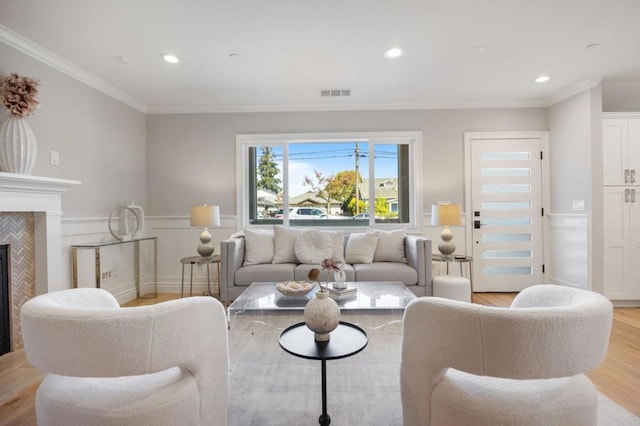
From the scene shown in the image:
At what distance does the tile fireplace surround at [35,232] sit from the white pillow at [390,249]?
9.86 ft

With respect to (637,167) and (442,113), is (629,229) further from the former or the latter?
(442,113)

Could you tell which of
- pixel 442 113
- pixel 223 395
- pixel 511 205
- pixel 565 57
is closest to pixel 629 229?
pixel 511 205

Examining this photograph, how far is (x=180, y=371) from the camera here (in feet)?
3.73

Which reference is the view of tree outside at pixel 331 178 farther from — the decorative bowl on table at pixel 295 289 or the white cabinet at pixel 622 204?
the white cabinet at pixel 622 204

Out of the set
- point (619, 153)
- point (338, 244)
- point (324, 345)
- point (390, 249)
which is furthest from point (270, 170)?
point (619, 153)

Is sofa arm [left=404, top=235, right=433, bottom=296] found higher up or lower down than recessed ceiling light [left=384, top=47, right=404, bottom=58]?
lower down

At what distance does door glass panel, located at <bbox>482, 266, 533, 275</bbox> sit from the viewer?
13.1 feet

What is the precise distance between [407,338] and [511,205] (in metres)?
3.59

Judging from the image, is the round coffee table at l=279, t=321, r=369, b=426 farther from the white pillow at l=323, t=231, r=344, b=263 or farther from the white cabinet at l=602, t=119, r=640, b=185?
the white cabinet at l=602, t=119, r=640, b=185

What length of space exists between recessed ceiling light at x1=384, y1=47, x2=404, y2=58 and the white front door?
5.89 ft

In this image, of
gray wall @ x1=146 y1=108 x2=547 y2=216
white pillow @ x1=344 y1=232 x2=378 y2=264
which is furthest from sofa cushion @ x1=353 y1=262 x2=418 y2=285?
gray wall @ x1=146 y1=108 x2=547 y2=216

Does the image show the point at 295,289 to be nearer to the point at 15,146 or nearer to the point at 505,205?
the point at 15,146

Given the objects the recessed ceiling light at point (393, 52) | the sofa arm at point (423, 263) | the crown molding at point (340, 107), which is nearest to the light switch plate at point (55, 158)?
the crown molding at point (340, 107)

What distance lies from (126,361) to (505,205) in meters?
4.29
